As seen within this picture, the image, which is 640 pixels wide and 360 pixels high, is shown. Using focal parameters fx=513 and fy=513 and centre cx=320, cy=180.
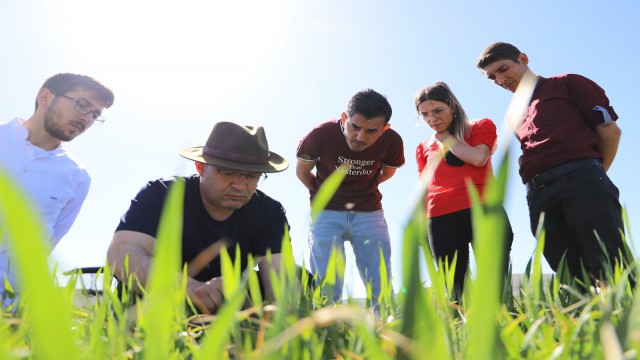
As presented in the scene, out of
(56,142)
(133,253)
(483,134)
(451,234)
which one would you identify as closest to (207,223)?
(133,253)

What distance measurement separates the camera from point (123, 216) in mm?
2549

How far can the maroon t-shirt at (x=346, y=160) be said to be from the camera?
4.07 m

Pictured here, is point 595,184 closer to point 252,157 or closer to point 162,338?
point 252,157

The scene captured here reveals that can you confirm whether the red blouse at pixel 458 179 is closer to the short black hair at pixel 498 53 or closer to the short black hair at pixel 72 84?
the short black hair at pixel 498 53

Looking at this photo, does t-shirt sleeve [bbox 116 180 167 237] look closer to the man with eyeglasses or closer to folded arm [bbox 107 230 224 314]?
folded arm [bbox 107 230 224 314]

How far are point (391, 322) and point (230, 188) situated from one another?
6.11ft

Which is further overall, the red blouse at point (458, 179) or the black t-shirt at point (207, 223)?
the red blouse at point (458, 179)

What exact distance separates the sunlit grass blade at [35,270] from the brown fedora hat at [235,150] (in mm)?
2328

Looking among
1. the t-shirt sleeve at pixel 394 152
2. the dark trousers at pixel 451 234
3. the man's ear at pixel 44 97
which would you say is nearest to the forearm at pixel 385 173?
the t-shirt sleeve at pixel 394 152

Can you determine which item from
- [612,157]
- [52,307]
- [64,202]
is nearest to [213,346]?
[52,307]

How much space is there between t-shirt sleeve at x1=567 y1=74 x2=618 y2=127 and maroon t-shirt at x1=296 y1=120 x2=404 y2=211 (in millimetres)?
1519

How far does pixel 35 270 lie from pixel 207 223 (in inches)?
98.0

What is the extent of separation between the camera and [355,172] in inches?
160

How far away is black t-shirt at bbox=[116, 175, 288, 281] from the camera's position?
2.49 meters
